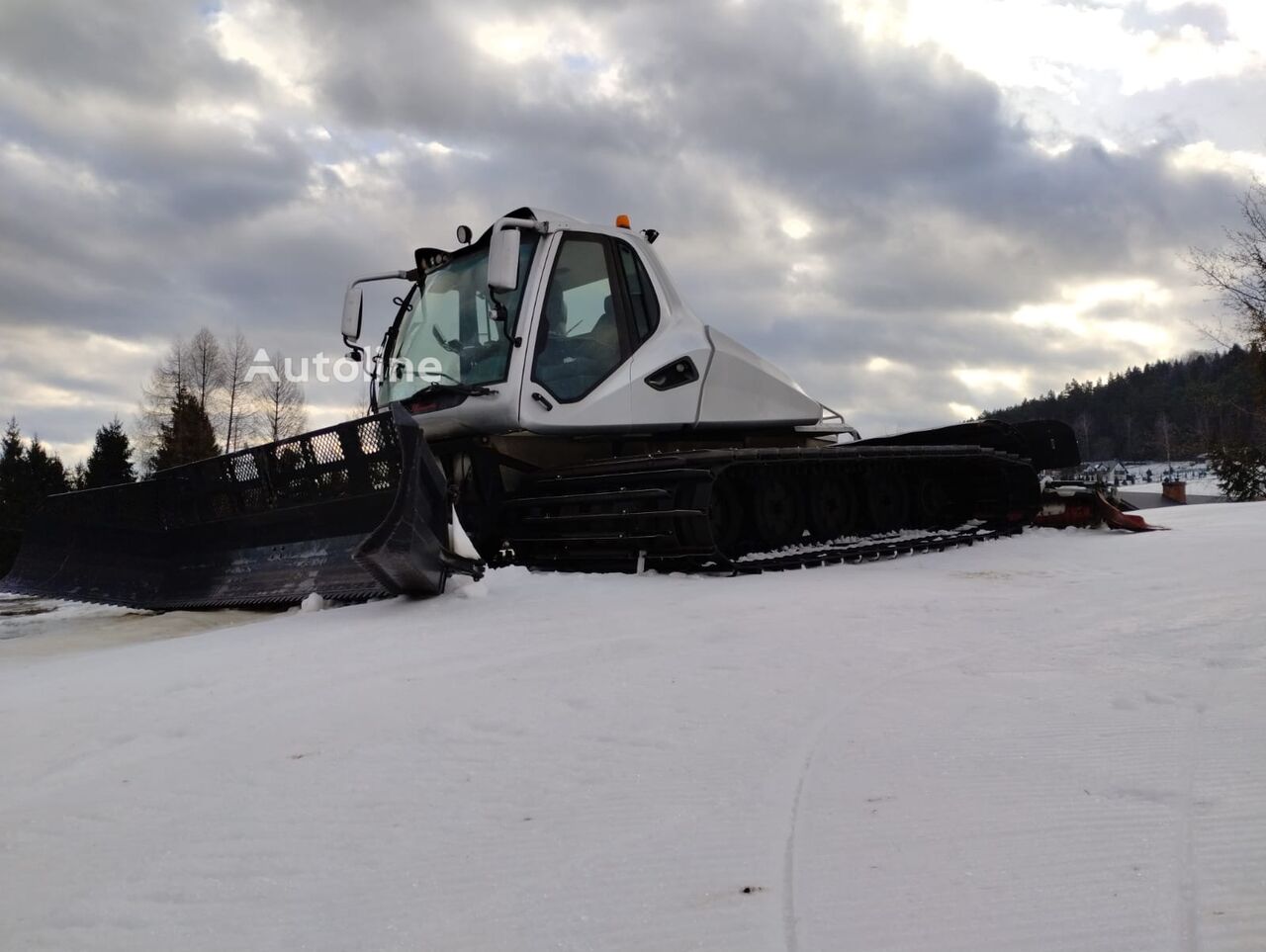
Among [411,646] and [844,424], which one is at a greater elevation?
[844,424]

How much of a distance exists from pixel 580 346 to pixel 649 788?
15.9ft

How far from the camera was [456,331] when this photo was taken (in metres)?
7.04

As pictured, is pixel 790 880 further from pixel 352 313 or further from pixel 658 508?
pixel 352 313

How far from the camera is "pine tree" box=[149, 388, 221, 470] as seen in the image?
99.4 feet

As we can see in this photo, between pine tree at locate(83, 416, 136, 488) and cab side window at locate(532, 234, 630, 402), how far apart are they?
1046 inches

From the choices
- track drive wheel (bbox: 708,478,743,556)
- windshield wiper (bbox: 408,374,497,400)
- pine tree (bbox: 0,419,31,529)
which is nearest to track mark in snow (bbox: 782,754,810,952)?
track drive wheel (bbox: 708,478,743,556)

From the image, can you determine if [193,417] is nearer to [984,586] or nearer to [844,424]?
[844,424]

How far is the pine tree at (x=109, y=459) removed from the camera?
29.4 meters

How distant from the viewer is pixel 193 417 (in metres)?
31.2

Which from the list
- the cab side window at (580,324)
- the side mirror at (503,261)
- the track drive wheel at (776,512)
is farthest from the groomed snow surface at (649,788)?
the track drive wheel at (776,512)

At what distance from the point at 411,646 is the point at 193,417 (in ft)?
100

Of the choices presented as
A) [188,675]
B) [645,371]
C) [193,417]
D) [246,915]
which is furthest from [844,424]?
[193,417]

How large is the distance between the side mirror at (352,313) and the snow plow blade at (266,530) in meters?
1.73

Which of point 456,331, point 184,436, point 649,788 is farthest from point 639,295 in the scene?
point 184,436
